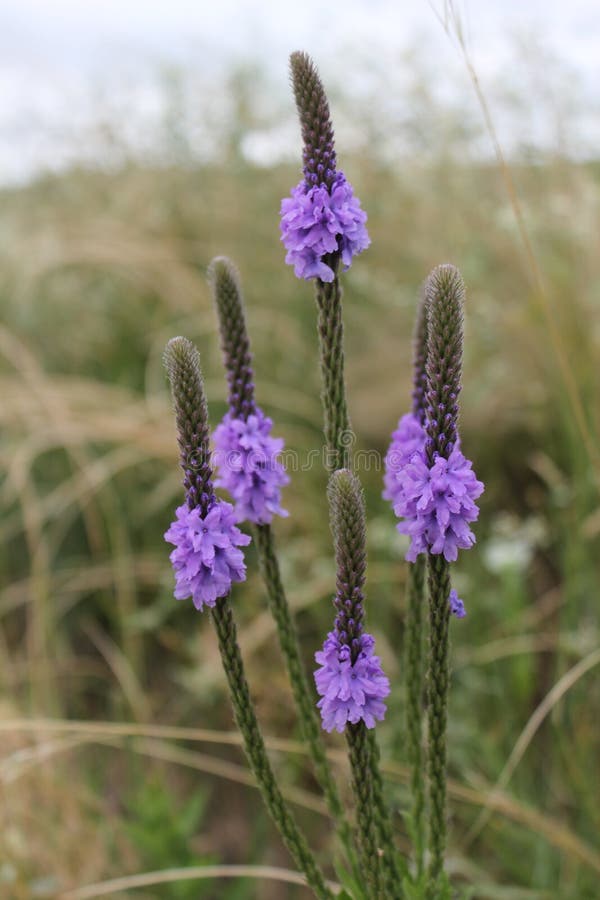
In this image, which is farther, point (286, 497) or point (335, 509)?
point (286, 497)

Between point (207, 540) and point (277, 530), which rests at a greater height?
point (277, 530)

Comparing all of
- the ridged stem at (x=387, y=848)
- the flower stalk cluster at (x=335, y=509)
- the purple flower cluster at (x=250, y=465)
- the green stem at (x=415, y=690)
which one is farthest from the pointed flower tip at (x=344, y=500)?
the ridged stem at (x=387, y=848)

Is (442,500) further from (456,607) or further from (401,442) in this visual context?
(401,442)

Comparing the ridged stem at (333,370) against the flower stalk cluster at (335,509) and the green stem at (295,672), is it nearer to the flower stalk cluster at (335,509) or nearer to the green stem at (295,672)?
the flower stalk cluster at (335,509)

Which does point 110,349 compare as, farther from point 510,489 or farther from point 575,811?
point 575,811

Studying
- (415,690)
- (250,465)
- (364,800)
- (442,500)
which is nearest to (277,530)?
(415,690)

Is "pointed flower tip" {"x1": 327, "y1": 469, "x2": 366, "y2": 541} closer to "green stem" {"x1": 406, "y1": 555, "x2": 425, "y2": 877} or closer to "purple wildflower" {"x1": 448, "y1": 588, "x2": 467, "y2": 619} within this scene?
"purple wildflower" {"x1": 448, "y1": 588, "x2": 467, "y2": 619}

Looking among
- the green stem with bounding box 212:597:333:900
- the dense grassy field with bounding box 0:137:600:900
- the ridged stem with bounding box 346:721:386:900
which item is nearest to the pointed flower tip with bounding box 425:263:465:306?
the green stem with bounding box 212:597:333:900
